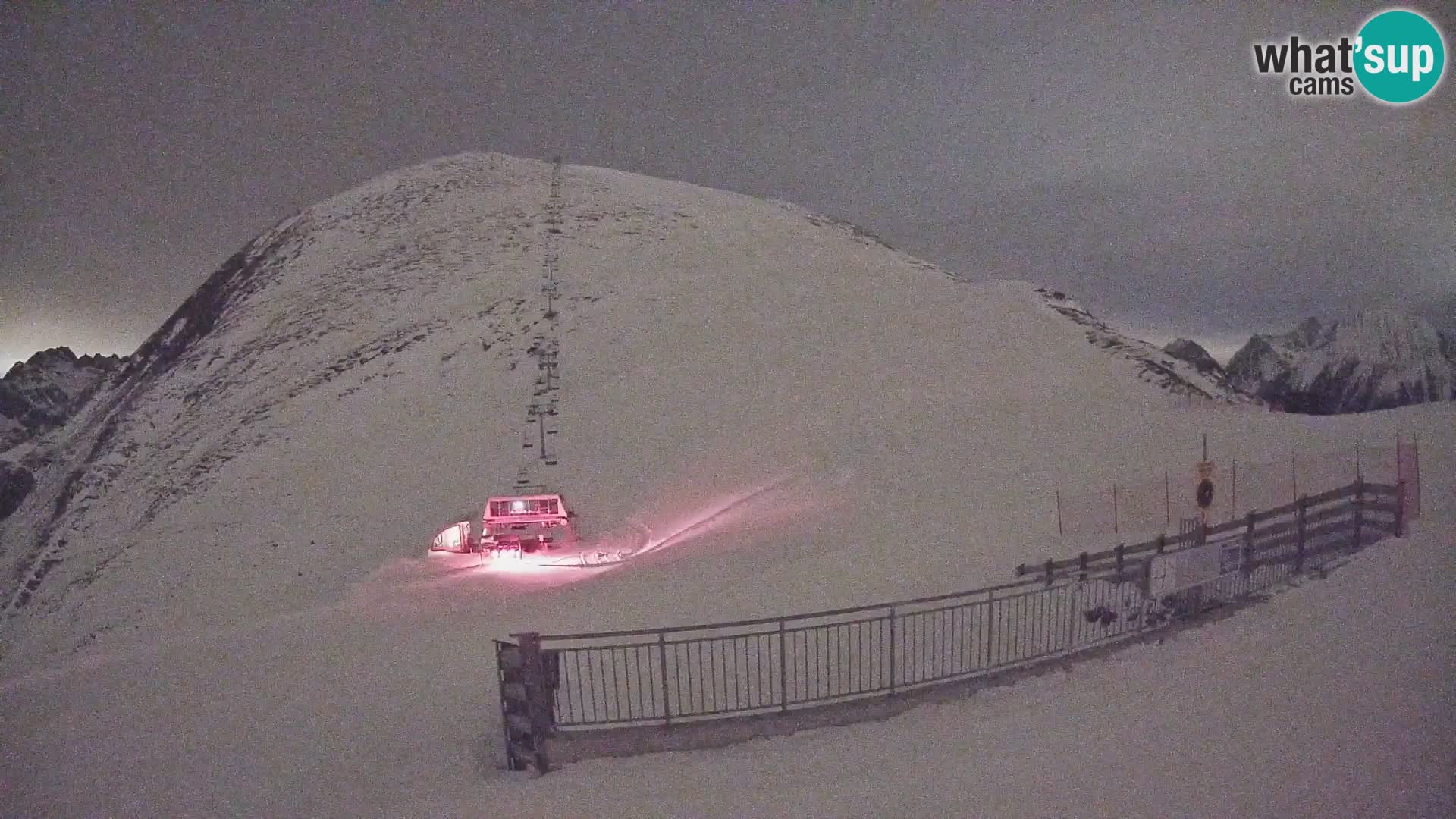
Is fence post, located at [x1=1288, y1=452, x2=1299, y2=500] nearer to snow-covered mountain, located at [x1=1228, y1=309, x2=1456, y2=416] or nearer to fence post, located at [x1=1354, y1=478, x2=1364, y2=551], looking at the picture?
fence post, located at [x1=1354, y1=478, x2=1364, y2=551]

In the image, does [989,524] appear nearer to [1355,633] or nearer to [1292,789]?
[1355,633]

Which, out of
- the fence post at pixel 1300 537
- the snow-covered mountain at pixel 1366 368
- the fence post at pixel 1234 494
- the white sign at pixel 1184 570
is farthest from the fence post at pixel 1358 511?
the snow-covered mountain at pixel 1366 368

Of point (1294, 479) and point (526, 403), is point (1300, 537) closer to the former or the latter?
point (1294, 479)

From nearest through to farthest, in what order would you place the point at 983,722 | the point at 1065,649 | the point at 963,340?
1. the point at 983,722
2. the point at 1065,649
3. the point at 963,340

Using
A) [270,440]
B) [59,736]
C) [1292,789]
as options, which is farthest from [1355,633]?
[270,440]

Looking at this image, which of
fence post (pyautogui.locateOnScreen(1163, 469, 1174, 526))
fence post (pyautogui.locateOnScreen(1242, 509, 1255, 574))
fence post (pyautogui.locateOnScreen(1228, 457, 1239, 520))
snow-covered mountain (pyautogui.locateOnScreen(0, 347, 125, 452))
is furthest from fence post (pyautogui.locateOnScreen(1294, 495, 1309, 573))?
snow-covered mountain (pyautogui.locateOnScreen(0, 347, 125, 452))
